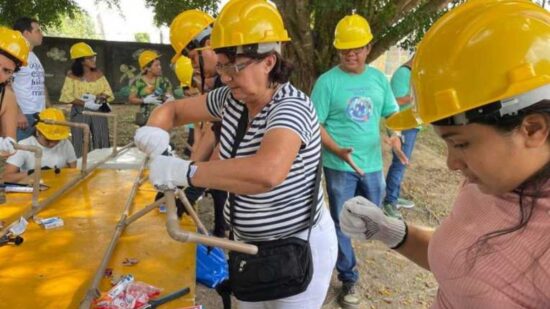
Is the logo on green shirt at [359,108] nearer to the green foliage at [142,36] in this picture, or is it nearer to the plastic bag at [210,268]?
the plastic bag at [210,268]

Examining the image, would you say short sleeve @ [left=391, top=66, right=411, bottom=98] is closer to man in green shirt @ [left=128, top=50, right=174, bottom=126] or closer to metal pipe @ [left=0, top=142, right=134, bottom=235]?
metal pipe @ [left=0, top=142, right=134, bottom=235]

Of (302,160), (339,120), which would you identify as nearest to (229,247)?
(302,160)

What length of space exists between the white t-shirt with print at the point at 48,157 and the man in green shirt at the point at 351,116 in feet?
8.00

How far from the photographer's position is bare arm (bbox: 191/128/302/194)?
1.44m

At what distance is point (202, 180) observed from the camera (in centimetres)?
152

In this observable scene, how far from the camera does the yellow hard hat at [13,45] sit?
9.78 ft

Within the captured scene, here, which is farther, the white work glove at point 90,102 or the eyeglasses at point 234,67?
the white work glove at point 90,102

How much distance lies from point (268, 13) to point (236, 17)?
14 cm

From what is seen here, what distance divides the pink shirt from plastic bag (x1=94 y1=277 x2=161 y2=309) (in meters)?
1.20

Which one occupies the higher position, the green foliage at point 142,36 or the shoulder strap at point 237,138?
the green foliage at point 142,36

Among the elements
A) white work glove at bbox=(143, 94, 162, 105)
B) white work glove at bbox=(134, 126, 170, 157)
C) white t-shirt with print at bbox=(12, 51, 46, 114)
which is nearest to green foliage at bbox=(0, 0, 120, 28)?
white work glove at bbox=(143, 94, 162, 105)

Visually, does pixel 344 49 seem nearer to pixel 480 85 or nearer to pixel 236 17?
pixel 236 17

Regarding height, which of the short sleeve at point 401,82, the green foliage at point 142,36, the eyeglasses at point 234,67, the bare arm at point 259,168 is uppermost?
the green foliage at point 142,36

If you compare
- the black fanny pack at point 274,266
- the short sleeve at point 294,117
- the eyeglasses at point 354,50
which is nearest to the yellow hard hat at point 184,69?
the eyeglasses at point 354,50
